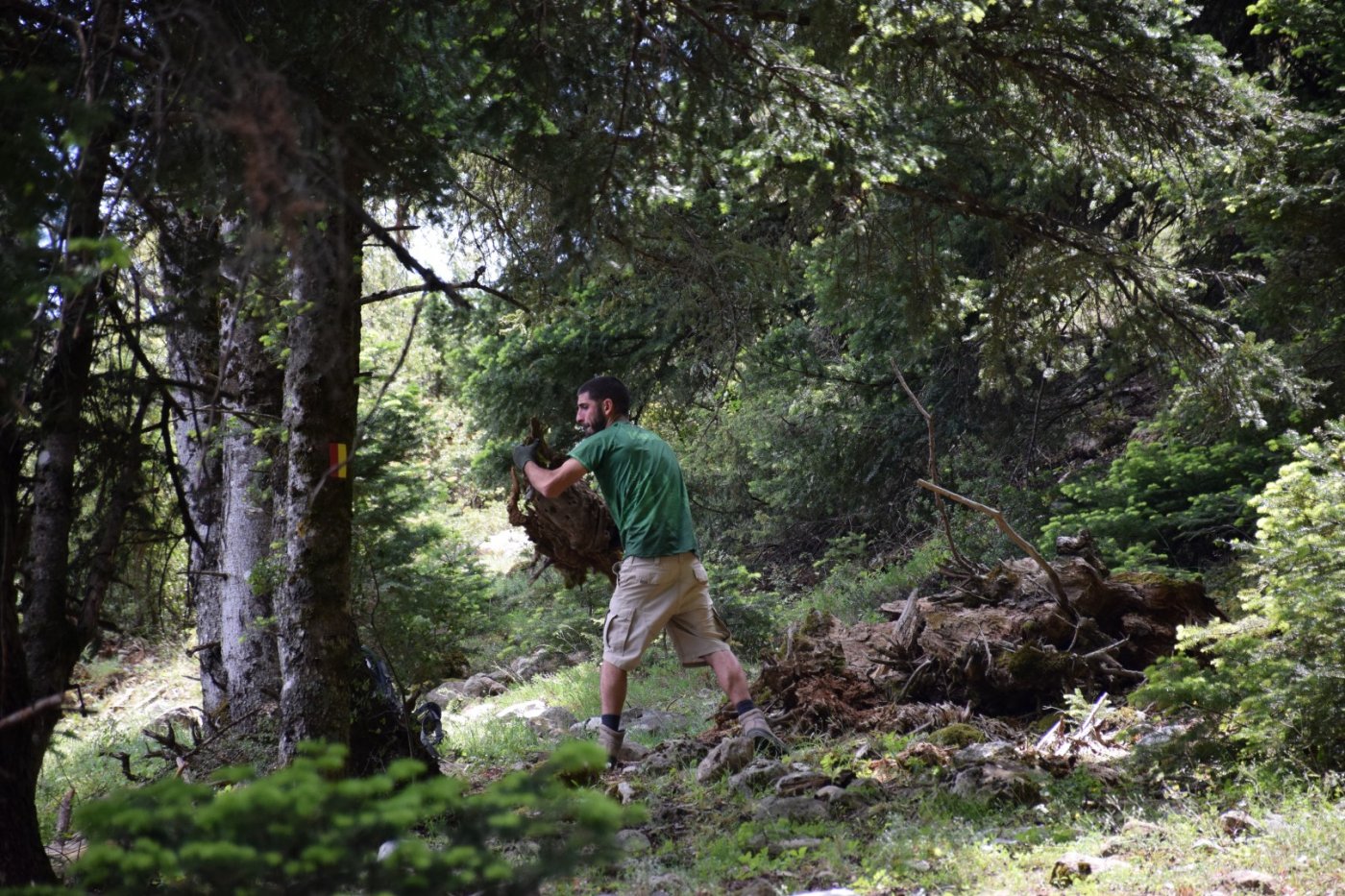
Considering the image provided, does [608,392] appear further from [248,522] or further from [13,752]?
[13,752]

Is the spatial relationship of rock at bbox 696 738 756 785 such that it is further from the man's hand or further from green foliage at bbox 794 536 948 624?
green foliage at bbox 794 536 948 624

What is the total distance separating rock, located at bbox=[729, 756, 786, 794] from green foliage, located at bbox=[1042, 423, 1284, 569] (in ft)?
16.7

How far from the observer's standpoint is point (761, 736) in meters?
6.41

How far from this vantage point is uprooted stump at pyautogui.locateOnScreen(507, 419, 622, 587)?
6559 millimetres

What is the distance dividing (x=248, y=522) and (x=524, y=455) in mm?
2780

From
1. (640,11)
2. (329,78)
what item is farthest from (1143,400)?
(329,78)

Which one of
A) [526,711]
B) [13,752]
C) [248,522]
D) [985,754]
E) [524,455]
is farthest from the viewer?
[526,711]

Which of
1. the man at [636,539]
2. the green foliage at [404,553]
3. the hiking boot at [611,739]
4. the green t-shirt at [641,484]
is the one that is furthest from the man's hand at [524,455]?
the green foliage at [404,553]

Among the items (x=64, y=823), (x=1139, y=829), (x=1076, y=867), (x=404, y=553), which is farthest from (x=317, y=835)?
(x=404, y=553)

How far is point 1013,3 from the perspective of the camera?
6.85 metres

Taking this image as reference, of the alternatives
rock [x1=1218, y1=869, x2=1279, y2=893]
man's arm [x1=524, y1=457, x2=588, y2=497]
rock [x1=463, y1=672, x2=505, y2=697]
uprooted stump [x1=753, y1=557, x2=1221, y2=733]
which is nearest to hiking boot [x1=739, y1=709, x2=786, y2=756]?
uprooted stump [x1=753, y1=557, x2=1221, y2=733]

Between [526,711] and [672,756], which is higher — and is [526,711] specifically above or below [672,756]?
below

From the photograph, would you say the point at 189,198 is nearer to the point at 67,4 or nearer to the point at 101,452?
the point at 67,4

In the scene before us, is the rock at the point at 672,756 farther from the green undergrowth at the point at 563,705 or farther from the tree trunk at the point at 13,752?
the tree trunk at the point at 13,752
